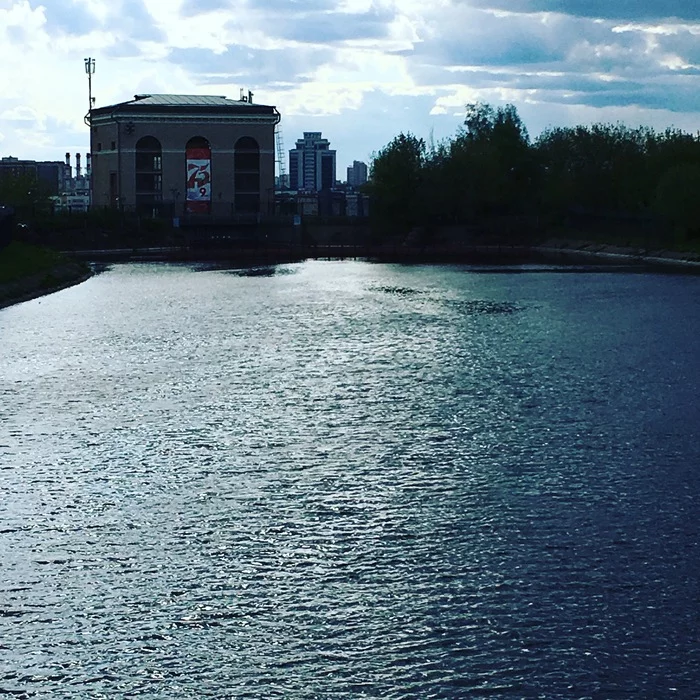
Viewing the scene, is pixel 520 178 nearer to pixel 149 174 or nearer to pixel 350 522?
pixel 149 174

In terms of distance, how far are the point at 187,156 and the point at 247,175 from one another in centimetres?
855

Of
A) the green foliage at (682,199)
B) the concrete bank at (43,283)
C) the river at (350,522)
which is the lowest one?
the river at (350,522)

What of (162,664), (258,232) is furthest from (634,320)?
(258,232)

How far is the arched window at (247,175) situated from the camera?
559ft

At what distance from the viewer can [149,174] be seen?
168m

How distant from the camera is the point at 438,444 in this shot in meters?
29.2

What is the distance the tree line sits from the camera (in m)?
150

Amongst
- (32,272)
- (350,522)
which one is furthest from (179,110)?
(350,522)

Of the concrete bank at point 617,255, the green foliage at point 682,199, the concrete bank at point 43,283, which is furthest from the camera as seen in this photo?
the green foliage at point 682,199

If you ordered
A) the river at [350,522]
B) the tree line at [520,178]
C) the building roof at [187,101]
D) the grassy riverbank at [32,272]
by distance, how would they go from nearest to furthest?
the river at [350,522]
the grassy riverbank at [32,272]
the tree line at [520,178]
the building roof at [187,101]

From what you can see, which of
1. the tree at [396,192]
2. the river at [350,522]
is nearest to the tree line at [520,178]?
the tree at [396,192]

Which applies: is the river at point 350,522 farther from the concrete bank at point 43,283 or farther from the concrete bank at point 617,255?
the concrete bank at point 617,255

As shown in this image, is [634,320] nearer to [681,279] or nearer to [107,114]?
[681,279]

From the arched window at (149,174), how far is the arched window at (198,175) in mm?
3510
